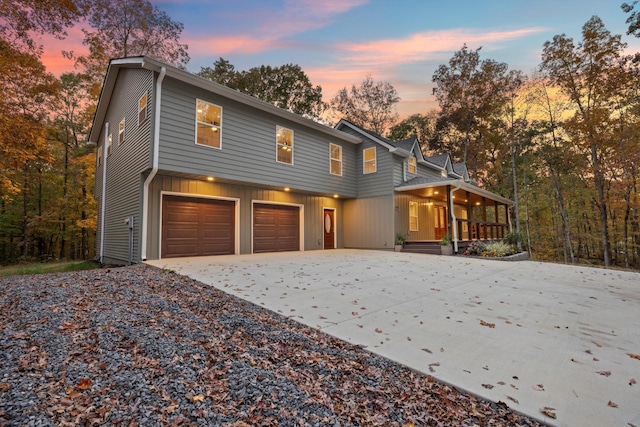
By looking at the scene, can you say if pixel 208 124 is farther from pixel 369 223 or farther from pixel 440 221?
pixel 440 221

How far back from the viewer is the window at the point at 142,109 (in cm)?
820

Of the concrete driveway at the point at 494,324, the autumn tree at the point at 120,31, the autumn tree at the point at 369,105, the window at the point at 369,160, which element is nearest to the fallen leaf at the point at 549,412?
the concrete driveway at the point at 494,324

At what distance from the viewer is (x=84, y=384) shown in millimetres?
1758

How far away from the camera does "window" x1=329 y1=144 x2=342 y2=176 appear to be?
12.6 metres

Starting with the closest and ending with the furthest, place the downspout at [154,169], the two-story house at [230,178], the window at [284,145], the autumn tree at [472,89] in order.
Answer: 1. the downspout at [154,169]
2. the two-story house at [230,178]
3. the window at [284,145]
4. the autumn tree at [472,89]

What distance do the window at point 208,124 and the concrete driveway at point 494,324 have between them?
4096mm

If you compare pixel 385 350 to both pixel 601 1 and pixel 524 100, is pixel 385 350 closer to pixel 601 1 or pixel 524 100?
pixel 601 1

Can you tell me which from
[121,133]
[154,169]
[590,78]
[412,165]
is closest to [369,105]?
[412,165]

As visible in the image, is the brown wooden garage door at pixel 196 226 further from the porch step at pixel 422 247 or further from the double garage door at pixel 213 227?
the porch step at pixel 422 247

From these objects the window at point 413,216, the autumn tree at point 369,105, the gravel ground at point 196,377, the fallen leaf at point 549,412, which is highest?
the autumn tree at point 369,105

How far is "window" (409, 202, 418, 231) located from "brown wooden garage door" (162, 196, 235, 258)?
8.12 m

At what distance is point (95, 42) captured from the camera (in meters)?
15.0

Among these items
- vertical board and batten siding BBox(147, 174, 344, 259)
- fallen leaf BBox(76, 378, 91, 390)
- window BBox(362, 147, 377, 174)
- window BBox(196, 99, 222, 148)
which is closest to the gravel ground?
fallen leaf BBox(76, 378, 91, 390)

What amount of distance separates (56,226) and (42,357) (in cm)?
2060
